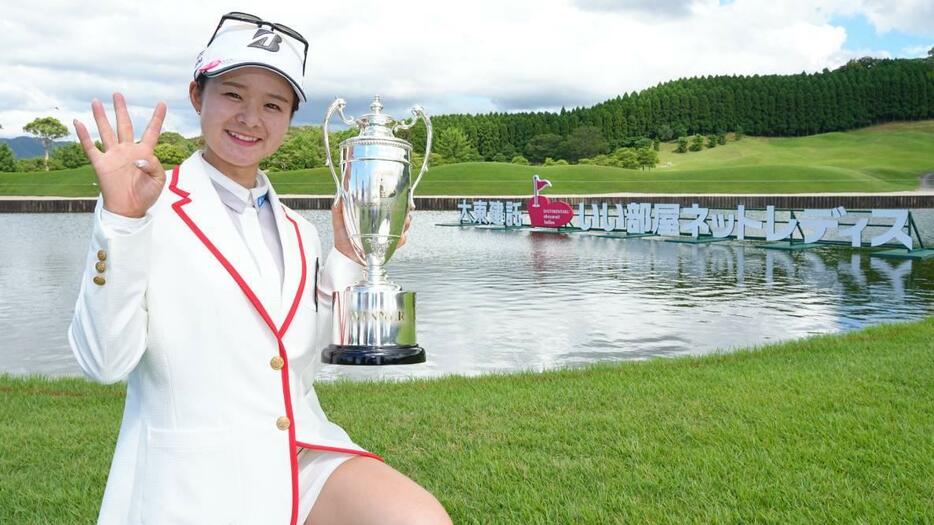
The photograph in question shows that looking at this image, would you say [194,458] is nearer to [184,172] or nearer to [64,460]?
[184,172]

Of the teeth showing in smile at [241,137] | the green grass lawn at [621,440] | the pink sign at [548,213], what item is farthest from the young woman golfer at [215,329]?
the pink sign at [548,213]

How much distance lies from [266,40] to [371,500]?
1.00 m

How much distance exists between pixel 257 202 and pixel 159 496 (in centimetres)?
67

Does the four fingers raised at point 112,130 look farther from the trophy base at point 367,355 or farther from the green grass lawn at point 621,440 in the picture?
the green grass lawn at point 621,440

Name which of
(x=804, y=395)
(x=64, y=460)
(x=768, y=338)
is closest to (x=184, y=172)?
(x=64, y=460)

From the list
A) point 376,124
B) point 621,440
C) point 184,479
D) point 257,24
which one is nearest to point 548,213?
point 621,440

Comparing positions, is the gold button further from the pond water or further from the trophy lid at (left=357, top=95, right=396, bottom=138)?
the pond water

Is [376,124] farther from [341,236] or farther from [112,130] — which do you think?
[112,130]

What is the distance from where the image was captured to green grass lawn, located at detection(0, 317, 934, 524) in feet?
11.8

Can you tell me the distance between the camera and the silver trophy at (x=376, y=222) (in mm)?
2145

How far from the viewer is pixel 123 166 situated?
1.53 meters

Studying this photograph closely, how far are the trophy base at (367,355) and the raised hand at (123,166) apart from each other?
25.6 inches

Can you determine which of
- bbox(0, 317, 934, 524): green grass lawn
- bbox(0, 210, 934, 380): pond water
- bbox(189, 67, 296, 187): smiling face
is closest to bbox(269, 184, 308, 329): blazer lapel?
bbox(189, 67, 296, 187): smiling face

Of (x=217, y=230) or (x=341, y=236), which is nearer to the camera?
(x=217, y=230)
